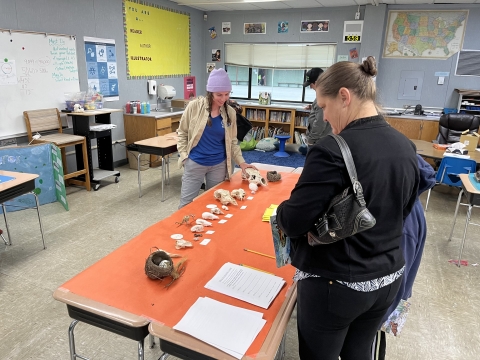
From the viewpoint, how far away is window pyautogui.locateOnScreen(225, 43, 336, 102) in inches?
278

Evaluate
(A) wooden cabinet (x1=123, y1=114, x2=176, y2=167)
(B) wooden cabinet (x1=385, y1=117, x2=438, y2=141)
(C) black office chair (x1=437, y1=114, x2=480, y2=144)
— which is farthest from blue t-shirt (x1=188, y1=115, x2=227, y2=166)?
(B) wooden cabinet (x1=385, y1=117, x2=438, y2=141)

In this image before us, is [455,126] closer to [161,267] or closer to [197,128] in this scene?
[197,128]

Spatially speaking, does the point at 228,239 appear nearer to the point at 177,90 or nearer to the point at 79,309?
the point at 79,309

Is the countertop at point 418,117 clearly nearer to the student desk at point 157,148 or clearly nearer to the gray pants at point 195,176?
the student desk at point 157,148

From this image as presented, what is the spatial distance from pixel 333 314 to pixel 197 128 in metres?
1.81

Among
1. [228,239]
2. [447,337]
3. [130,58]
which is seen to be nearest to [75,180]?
[130,58]

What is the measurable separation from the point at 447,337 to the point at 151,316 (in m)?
1.98

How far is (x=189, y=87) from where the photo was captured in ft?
24.4

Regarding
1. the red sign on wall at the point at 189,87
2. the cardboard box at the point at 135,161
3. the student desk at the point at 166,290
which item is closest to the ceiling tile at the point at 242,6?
the red sign on wall at the point at 189,87

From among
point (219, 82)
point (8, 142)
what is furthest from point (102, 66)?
point (219, 82)

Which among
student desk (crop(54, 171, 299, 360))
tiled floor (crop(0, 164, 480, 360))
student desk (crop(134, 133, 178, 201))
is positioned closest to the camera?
student desk (crop(54, 171, 299, 360))

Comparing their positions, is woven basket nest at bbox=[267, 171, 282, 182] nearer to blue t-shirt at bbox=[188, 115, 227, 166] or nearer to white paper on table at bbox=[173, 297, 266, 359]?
blue t-shirt at bbox=[188, 115, 227, 166]

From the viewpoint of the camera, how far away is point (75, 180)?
15.7 feet

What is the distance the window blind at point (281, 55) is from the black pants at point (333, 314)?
6.42 meters
